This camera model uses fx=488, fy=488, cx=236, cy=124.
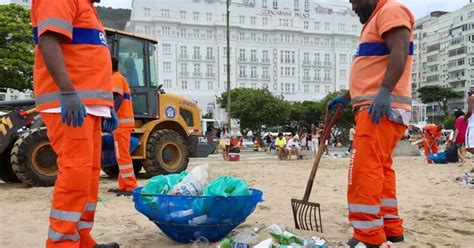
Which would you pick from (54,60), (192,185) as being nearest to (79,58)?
(54,60)

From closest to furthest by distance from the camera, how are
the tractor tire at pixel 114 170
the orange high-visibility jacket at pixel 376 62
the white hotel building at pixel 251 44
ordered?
1. the orange high-visibility jacket at pixel 376 62
2. the tractor tire at pixel 114 170
3. the white hotel building at pixel 251 44

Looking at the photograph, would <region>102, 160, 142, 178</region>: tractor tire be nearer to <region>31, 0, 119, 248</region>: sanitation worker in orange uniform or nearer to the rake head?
the rake head

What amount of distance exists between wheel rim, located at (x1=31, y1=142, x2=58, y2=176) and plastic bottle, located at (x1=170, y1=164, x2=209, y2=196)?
5057 mm

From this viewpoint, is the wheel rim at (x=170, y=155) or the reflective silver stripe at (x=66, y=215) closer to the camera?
the reflective silver stripe at (x=66, y=215)

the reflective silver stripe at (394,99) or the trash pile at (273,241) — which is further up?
the reflective silver stripe at (394,99)

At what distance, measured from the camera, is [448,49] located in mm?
96812

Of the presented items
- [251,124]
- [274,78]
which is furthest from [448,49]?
[251,124]

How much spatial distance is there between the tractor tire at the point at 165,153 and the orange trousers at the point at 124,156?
7.77 feet

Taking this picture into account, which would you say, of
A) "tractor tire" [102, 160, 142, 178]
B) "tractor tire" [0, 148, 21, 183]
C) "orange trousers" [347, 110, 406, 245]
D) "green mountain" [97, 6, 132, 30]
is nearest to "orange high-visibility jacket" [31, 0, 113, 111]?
"orange trousers" [347, 110, 406, 245]

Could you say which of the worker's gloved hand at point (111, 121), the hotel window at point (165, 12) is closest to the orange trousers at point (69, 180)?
the worker's gloved hand at point (111, 121)

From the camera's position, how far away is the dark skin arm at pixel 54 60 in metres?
2.92

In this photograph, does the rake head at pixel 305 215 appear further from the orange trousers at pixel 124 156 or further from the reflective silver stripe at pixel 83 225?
the orange trousers at pixel 124 156

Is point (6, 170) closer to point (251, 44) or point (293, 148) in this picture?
point (293, 148)

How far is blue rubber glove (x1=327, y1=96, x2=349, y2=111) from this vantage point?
4.34 m
